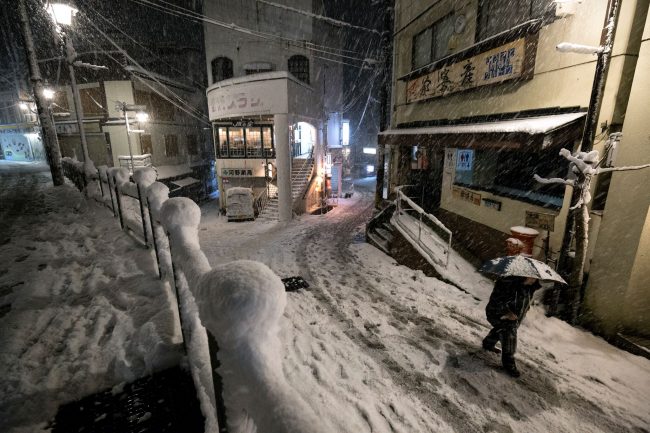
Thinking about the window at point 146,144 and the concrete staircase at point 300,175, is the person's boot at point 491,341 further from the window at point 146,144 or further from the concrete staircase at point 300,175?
the window at point 146,144

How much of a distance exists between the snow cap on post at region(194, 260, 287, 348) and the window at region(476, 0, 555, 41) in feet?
31.9

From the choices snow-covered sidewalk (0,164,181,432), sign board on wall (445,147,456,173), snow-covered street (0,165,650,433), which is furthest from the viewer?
sign board on wall (445,147,456,173)

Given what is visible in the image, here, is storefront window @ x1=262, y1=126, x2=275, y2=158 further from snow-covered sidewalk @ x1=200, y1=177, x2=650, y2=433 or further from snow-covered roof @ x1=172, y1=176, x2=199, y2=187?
snow-covered sidewalk @ x1=200, y1=177, x2=650, y2=433

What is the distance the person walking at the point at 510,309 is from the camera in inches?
201

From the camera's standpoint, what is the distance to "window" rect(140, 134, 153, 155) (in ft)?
76.9

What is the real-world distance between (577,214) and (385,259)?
6282mm

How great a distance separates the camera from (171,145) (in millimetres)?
26516

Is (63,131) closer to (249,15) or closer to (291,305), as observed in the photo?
(249,15)

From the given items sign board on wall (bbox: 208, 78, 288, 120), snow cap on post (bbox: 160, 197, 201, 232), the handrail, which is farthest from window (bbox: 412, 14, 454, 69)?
the handrail

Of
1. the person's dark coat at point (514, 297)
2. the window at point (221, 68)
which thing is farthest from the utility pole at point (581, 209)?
the window at point (221, 68)

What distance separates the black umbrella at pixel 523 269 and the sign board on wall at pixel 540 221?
2.96 metres

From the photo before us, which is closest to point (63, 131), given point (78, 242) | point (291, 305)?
point (78, 242)

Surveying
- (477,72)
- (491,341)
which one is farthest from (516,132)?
(491,341)

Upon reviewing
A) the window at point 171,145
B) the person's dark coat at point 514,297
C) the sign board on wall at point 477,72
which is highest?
the sign board on wall at point 477,72
